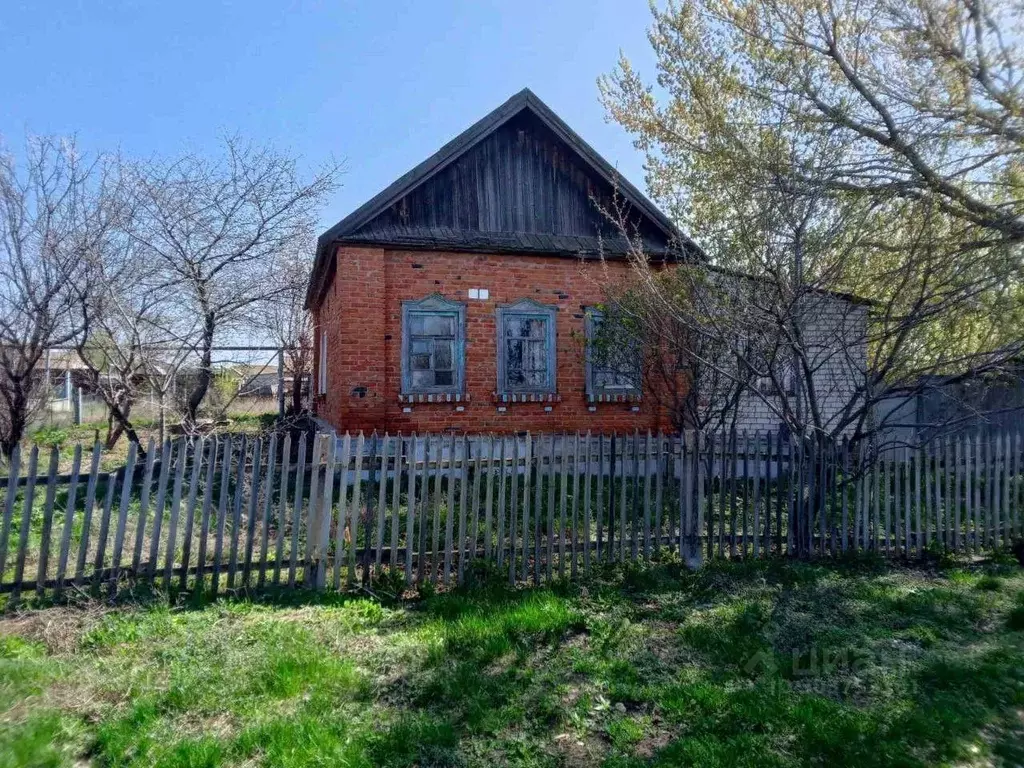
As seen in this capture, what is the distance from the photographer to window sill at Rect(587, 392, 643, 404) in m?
11.0

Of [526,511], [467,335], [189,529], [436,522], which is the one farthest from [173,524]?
[467,335]

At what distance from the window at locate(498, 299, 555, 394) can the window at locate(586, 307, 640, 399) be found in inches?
26.7

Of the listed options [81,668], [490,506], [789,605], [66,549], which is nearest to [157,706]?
[81,668]

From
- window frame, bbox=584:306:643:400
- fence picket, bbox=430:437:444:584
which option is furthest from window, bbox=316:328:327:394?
fence picket, bbox=430:437:444:584

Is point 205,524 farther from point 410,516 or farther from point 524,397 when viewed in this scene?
point 524,397

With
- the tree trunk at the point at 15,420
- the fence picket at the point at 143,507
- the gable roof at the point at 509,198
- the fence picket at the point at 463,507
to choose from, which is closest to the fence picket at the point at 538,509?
the fence picket at the point at 463,507

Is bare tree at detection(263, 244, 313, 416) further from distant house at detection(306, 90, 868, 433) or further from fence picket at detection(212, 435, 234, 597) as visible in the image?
fence picket at detection(212, 435, 234, 597)

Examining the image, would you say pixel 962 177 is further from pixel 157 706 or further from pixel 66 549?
pixel 66 549

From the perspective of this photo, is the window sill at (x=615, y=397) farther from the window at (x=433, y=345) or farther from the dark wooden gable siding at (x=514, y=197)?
the dark wooden gable siding at (x=514, y=197)

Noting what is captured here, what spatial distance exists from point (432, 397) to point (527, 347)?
1.86 meters

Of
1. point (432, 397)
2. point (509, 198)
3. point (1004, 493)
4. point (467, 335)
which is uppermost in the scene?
point (509, 198)

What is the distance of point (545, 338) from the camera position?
10961mm

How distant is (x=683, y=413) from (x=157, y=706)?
7513 millimetres

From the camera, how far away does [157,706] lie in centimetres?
355
